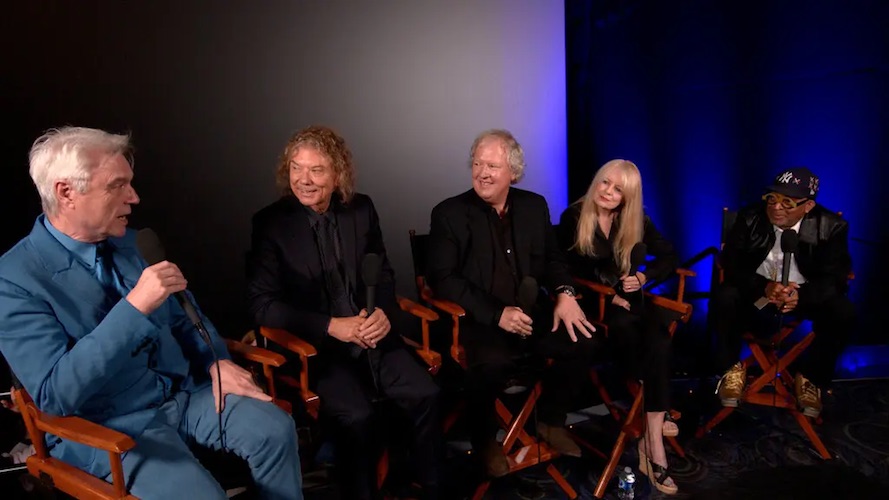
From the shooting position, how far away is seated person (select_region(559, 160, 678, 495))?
3064 millimetres

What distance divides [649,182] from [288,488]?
336cm

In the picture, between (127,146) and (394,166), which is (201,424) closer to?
(127,146)

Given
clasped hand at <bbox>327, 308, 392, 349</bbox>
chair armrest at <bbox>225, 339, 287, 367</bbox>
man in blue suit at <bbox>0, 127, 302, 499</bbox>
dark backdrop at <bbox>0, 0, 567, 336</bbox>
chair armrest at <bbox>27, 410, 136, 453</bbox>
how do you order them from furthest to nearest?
1. dark backdrop at <bbox>0, 0, 567, 336</bbox>
2. clasped hand at <bbox>327, 308, 392, 349</bbox>
3. chair armrest at <bbox>225, 339, 287, 367</bbox>
4. man in blue suit at <bbox>0, 127, 302, 499</bbox>
5. chair armrest at <bbox>27, 410, 136, 453</bbox>

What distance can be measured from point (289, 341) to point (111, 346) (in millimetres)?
797

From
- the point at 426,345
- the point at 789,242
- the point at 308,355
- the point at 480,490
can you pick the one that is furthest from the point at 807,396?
the point at 308,355

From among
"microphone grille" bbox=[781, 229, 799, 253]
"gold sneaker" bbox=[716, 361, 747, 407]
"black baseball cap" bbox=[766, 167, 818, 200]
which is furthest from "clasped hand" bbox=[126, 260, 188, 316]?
"black baseball cap" bbox=[766, 167, 818, 200]

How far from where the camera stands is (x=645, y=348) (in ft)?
10.1

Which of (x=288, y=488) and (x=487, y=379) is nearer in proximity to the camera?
(x=288, y=488)

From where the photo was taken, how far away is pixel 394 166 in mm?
3912

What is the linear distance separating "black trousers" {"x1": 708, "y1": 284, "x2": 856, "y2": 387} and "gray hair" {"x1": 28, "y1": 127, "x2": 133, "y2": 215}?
3.00 m

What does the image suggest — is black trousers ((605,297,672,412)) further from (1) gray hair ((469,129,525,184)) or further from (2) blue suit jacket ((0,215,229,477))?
(2) blue suit jacket ((0,215,229,477))

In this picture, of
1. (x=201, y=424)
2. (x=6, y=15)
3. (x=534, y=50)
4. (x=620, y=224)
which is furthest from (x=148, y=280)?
(x=534, y=50)

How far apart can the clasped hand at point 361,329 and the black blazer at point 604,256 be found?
4.15ft

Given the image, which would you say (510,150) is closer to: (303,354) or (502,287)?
(502,287)
